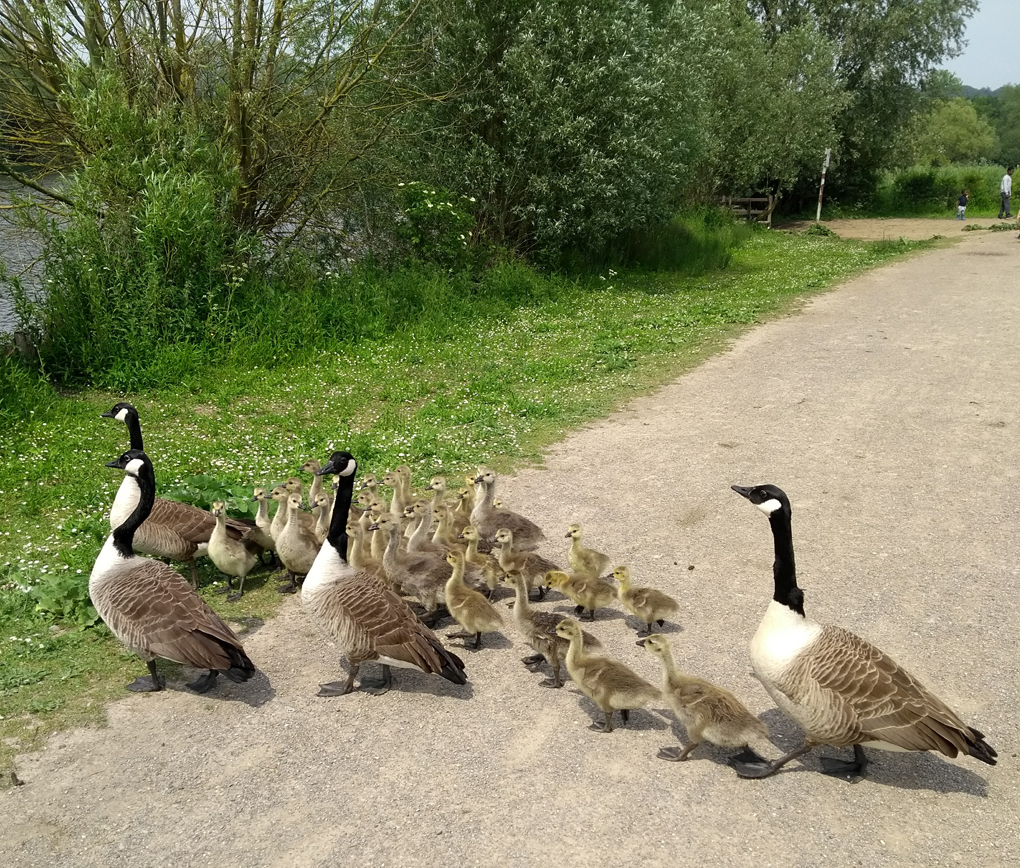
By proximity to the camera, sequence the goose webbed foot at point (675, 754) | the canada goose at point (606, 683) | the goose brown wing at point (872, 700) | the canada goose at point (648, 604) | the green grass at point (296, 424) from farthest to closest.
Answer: the canada goose at point (648, 604)
the green grass at point (296, 424)
the canada goose at point (606, 683)
the goose webbed foot at point (675, 754)
the goose brown wing at point (872, 700)

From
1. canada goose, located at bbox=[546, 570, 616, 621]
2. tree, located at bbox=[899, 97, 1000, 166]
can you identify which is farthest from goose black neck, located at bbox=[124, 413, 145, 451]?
tree, located at bbox=[899, 97, 1000, 166]

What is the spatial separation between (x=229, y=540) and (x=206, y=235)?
8.52 meters

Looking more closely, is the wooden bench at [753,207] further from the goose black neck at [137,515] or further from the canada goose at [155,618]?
the canada goose at [155,618]

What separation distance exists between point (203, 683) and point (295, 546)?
1.56 meters

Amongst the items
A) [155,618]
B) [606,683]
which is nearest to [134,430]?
[155,618]

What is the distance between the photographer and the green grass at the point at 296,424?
6.47m

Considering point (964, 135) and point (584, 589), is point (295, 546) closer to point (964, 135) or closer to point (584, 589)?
Result: point (584, 589)

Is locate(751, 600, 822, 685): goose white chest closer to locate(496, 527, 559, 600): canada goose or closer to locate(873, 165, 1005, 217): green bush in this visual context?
locate(496, 527, 559, 600): canada goose

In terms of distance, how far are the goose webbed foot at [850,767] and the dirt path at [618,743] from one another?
8cm

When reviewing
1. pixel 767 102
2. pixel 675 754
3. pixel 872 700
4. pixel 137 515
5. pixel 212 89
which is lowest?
pixel 675 754

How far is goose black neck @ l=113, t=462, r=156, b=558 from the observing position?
632 centimetres


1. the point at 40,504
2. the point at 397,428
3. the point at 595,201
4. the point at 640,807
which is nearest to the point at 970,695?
the point at 640,807

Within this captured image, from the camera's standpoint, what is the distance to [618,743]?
215 inches

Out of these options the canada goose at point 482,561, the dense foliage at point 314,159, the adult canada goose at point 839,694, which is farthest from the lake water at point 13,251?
the adult canada goose at point 839,694
